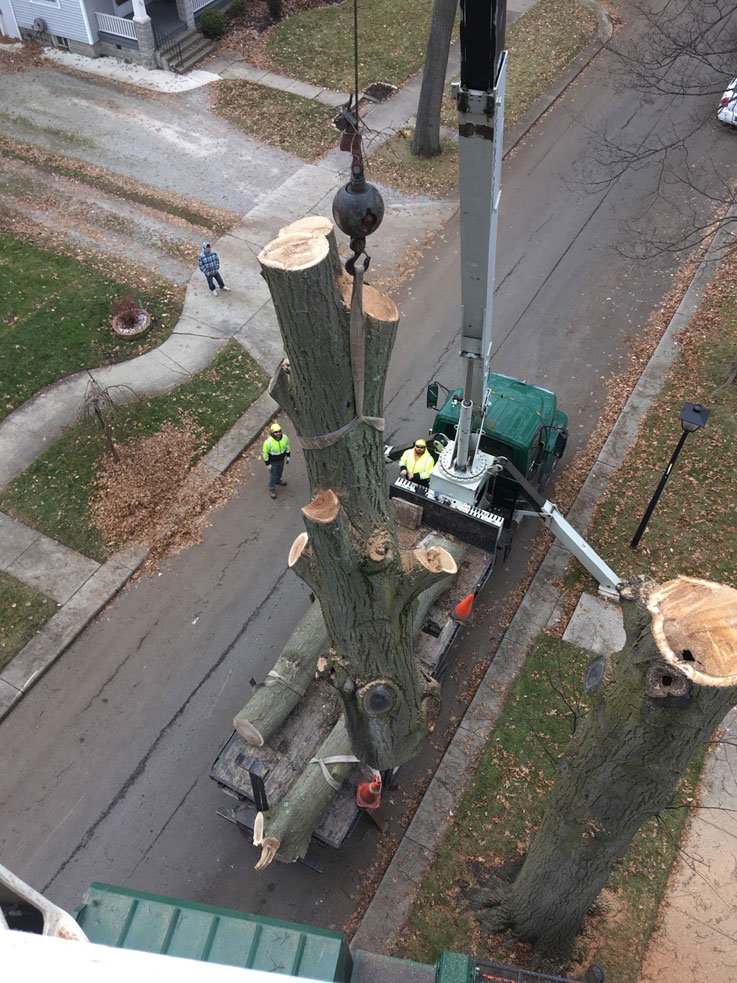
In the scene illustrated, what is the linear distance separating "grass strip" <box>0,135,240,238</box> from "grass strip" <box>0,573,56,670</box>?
28.0ft

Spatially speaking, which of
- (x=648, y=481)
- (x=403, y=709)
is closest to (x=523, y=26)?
(x=648, y=481)

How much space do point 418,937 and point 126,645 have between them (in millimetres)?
4958

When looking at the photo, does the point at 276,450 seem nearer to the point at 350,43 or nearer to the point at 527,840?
the point at 527,840

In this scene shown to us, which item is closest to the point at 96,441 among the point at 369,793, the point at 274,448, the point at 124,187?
the point at 274,448

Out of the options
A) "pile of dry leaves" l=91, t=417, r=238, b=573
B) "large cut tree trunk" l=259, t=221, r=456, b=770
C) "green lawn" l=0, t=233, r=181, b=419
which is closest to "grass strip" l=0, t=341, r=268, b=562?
"pile of dry leaves" l=91, t=417, r=238, b=573

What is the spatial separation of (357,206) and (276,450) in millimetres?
6663

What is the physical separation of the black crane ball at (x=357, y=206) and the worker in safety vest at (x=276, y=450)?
6.33 metres

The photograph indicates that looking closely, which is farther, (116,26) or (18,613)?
(116,26)

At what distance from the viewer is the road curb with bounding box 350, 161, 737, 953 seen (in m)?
7.47

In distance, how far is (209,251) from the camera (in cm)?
1332

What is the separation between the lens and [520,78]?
739 inches

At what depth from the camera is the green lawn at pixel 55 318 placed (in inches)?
497

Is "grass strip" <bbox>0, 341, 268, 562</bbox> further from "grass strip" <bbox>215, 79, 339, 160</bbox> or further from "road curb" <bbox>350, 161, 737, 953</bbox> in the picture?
"grass strip" <bbox>215, 79, 339, 160</bbox>

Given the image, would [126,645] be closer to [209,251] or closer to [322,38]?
[209,251]
